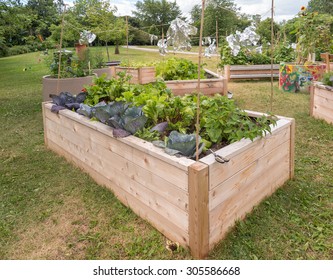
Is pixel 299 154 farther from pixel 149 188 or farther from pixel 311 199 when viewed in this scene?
pixel 149 188

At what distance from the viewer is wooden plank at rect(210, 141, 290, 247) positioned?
6.13 feet

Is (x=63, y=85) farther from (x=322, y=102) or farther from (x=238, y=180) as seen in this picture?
(x=238, y=180)

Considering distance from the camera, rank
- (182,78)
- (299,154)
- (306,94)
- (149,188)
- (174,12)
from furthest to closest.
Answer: (174,12), (306,94), (182,78), (299,154), (149,188)

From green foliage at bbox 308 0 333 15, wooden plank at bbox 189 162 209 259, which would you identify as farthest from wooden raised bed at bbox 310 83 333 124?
green foliage at bbox 308 0 333 15

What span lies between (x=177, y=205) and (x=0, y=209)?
1391mm

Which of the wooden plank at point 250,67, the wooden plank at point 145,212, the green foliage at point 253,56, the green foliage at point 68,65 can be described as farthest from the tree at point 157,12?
the wooden plank at point 145,212

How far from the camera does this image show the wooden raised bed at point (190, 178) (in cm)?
174

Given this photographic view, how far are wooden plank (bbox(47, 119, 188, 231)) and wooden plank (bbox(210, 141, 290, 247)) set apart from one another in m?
0.21

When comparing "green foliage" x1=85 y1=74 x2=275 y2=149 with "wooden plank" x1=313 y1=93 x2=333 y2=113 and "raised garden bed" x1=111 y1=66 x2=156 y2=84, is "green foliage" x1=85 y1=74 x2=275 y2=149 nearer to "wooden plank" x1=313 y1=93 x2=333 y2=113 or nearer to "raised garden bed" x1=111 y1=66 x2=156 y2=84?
"wooden plank" x1=313 y1=93 x2=333 y2=113

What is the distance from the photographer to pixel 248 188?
2.09 m

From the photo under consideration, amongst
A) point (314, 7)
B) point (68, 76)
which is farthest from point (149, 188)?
point (314, 7)

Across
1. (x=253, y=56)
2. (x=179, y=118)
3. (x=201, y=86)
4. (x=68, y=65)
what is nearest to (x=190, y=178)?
(x=179, y=118)

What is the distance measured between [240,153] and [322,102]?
2861mm
